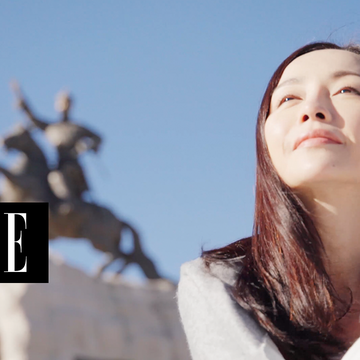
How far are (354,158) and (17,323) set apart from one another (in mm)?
3913

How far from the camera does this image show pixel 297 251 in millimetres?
896

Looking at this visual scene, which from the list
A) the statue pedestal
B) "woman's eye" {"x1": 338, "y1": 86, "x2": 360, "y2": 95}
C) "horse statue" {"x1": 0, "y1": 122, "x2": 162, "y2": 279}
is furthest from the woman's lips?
"horse statue" {"x1": 0, "y1": 122, "x2": 162, "y2": 279}

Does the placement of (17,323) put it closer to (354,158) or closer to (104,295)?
(104,295)

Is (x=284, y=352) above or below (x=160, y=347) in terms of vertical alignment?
above

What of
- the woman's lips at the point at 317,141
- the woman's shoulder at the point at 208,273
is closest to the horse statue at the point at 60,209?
the woman's shoulder at the point at 208,273

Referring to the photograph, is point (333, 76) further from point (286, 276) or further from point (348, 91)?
point (286, 276)

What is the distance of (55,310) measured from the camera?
4.58 m

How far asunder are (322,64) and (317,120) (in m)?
0.13

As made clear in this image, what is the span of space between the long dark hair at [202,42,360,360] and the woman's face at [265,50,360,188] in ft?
0.12

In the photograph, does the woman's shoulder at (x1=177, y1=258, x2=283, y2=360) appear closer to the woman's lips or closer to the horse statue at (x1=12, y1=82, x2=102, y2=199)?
the woman's lips

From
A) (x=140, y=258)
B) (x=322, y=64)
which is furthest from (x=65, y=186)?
(x=322, y=64)

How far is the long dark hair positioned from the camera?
2.82ft

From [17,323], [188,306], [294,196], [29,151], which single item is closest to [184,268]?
[188,306]

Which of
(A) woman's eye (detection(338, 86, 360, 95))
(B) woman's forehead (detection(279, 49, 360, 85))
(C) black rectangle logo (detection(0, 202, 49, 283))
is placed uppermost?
(B) woman's forehead (detection(279, 49, 360, 85))
